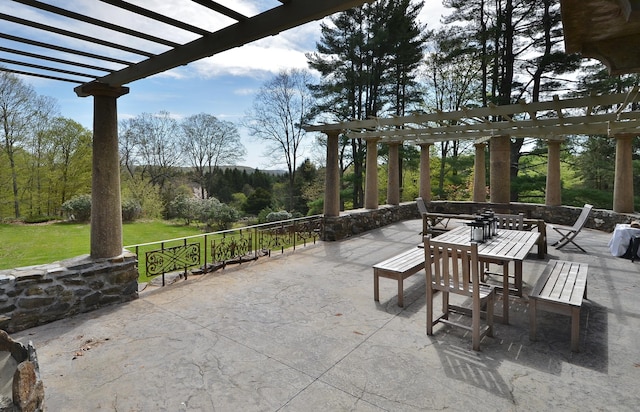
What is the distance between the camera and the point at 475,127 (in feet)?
25.0

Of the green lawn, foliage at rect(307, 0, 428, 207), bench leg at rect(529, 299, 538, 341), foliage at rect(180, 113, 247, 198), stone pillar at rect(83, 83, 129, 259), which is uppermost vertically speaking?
foliage at rect(307, 0, 428, 207)

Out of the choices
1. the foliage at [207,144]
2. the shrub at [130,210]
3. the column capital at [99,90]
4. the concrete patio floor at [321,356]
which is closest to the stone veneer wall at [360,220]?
the concrete patio floor at [321,356]

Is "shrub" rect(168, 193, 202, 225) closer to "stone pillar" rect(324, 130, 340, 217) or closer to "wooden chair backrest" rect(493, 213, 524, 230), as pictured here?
"stone pillar" rect(324, 130, 340, 217)

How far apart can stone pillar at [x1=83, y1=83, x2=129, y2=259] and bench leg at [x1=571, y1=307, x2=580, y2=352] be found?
4.86 metres

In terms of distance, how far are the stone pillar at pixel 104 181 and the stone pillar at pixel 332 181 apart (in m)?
4.71

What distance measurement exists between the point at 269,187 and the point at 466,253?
2587 centimetres

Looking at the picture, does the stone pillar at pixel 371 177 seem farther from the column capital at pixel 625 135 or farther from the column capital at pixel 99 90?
the column capital at pixel 99 90

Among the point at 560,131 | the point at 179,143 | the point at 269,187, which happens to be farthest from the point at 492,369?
the point at 269,187

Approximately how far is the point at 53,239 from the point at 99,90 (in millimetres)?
10253

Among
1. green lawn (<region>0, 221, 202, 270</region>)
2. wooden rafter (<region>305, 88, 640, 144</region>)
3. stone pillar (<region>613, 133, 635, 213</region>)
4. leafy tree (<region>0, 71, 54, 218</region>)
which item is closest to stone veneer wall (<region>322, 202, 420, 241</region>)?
wooden rafter (<region>305, 88, 640, 144</region>)

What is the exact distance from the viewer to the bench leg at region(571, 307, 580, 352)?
2.64 m

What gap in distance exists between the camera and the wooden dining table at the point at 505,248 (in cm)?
329

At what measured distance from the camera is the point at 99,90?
373 cm

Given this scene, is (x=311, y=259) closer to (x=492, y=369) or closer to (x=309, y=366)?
(x=309, y=366)
